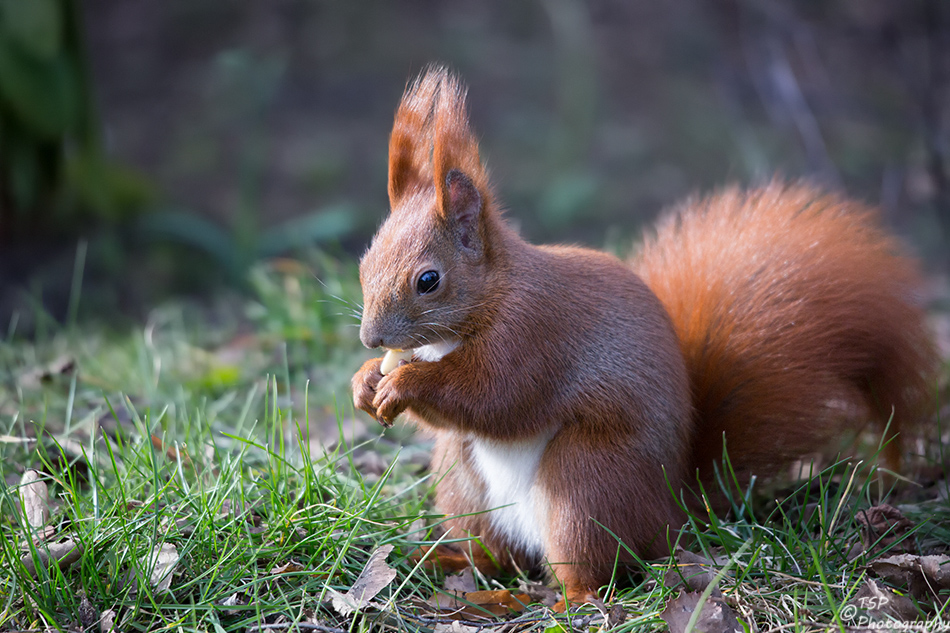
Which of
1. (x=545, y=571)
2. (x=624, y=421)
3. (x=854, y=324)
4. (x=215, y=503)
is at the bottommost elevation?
(x=545, y=571)

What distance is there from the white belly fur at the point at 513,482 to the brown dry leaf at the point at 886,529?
0.70 m

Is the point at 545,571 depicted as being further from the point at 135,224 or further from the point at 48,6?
the point at 135,224

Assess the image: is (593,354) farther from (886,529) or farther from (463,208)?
(886,529)

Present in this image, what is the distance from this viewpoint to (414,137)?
6.05 ft

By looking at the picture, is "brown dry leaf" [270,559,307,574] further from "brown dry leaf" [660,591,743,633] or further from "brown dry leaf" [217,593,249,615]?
"brown dry leaf" [660,591,743,633]

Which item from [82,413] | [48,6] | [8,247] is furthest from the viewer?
[8,247]

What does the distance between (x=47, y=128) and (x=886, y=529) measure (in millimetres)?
3894

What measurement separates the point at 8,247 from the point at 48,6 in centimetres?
135

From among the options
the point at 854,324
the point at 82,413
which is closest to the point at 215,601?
the point at 82,413

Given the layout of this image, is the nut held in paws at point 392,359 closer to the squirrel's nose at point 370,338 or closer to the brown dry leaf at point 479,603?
the squirrel's nose at point 370,338

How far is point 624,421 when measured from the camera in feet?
5.64

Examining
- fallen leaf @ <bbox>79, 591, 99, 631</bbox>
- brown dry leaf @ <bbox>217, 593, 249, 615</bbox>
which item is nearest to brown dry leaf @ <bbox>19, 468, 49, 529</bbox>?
fallen leaf @ <bbox>79, 591, 99, 631</bbox>

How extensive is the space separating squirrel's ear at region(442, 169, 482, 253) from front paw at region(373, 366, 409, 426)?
0.31 metres

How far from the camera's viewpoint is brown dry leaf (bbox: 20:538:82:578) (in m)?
1.54
